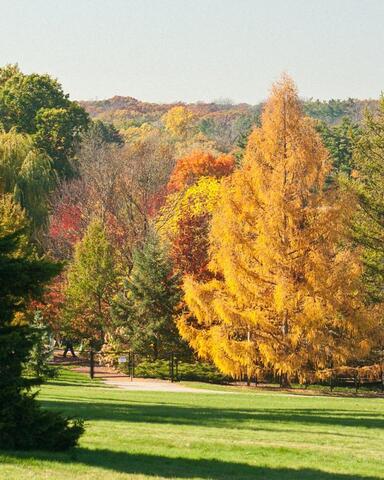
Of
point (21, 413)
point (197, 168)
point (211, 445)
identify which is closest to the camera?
point (21, 413)

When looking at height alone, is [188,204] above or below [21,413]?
above

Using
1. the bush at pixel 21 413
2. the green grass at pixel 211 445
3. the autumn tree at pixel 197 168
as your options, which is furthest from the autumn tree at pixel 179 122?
the bush at pixel 21 413

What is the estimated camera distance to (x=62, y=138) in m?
89.0

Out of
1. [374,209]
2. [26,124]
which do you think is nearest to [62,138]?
[26,124]

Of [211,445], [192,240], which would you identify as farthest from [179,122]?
[211,445]

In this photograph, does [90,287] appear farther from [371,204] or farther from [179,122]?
[179,122]

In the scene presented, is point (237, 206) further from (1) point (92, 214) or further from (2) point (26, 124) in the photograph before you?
(2) point (26, 124)

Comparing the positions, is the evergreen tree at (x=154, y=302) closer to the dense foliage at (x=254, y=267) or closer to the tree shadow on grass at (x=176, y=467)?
the dense foliage at (x=254, y=267)

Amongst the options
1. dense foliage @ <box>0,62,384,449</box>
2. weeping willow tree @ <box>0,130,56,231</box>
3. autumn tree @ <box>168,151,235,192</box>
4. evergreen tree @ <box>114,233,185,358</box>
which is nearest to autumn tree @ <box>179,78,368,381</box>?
dense foliage @ <box>0,62,384,449</box>

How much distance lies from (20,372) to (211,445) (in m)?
4.13

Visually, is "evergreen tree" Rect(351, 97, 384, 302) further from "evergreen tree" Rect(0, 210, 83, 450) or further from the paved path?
"evergreen tree" Rect(0, 210, 83, 450)

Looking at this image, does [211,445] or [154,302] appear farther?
[154,302]

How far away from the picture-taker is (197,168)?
90.9 meters

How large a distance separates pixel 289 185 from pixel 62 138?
169 feet
